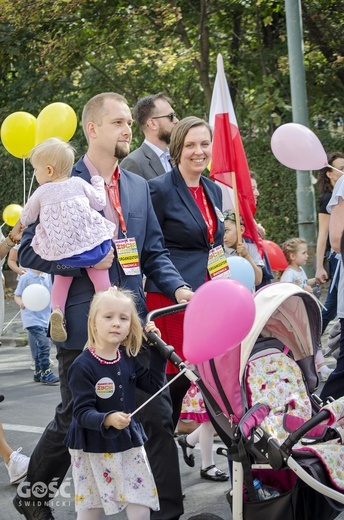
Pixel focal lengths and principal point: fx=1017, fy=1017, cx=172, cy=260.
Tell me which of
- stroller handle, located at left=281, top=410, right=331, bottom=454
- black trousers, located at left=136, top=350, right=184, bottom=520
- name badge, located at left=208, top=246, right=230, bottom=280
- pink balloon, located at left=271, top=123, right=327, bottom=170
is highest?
pink balloon, located at left=271, top=123, right=327, bottom=170

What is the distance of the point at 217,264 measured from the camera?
598cm

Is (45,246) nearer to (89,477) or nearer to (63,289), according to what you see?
(63,289)

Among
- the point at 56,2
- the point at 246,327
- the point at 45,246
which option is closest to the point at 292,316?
the point at 246,327

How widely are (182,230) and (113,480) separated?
1765 mm

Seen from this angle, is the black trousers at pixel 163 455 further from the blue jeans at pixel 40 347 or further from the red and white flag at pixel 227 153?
the blue jeans at pixel 40 347

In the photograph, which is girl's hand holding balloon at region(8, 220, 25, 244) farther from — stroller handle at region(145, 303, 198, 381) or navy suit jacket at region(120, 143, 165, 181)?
stroller handle at region(145, 303, 198, 381)

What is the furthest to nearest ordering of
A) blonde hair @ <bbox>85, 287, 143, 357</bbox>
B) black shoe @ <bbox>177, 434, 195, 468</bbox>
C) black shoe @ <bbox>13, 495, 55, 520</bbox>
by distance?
black shoe @ <bbox>177, 434, 195, 468</bbox>, black shoe @ <bbox>13, 495, 55, 520</bbox>, blonde hair @ <bbox>85, 287, 143, 357</bbox>

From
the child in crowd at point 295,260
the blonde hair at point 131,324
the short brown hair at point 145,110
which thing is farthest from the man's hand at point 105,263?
the child in crowd at point 295,260

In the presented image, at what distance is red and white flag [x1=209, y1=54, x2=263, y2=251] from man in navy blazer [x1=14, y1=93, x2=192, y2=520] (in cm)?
225

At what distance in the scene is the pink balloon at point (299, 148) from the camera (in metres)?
7.36

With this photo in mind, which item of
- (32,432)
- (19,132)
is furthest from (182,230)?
(19,132)

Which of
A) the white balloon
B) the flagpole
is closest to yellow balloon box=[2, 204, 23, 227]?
the white balloon

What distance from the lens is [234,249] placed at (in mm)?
7848

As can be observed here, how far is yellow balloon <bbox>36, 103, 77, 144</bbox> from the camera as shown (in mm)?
8023
